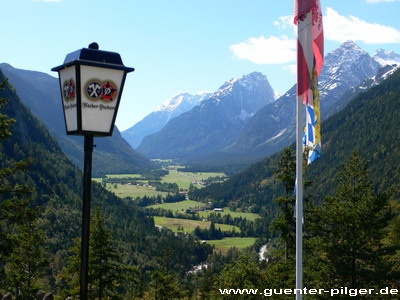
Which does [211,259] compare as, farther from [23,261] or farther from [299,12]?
[299,12]

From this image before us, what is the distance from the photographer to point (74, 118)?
30.5 ft

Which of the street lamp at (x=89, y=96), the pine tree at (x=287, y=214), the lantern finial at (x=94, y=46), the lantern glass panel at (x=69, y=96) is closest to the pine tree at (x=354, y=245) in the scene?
the pine tree at (x=287, y=214)

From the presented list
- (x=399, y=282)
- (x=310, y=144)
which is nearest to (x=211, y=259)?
(x=399, y=282)

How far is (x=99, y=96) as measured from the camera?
925cm

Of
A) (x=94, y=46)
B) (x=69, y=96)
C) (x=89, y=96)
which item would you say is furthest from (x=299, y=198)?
(x=94, y=46)

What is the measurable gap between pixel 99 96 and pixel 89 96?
21 centimetres

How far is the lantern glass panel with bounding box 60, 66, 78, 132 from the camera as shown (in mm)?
9156

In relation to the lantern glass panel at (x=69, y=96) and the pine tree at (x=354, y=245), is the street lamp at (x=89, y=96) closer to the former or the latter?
the lantern glass panel at (x=69, y=96)

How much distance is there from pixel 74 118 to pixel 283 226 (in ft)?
105

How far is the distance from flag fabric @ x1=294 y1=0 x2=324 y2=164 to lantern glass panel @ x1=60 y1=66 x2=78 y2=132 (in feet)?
24.1

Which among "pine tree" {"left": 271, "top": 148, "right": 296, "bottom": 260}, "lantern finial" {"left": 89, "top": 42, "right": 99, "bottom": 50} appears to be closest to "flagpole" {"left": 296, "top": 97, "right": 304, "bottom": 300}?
"lantern finial" {"left": 89, "top": 42, "right": 99, "bottom": 50}

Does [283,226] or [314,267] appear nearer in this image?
[314,267]

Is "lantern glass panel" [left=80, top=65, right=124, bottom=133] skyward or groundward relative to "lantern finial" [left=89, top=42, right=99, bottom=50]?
groundward

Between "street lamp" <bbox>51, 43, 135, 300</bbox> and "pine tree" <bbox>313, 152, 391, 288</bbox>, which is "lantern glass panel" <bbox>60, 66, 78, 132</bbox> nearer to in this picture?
"street lamp" <bbox>51, 43, 135, 300</bbox>
